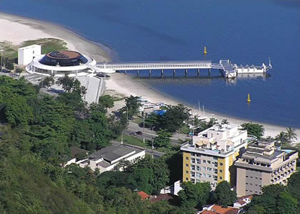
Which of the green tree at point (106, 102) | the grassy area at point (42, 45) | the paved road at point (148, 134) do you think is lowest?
the paved road at point (148, 134)

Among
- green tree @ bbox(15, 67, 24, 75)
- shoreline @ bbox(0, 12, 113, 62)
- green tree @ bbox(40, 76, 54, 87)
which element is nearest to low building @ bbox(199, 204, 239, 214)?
green tree @ bbox(40, 76, 54, 87)

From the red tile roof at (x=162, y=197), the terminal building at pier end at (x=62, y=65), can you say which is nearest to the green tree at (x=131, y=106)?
the terminal building at pier end at (x=62, y=65)

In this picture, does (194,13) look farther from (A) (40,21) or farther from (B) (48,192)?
(B) (48,192)

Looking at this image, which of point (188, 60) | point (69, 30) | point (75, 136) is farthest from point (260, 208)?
point (69, 30)

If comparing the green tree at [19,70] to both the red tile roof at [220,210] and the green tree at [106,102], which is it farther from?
the red tile roof at [220,210]

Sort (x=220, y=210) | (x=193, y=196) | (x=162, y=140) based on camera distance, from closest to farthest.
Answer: (x=220, y=210) → (x=193, y=196) → (x=162, y=140)

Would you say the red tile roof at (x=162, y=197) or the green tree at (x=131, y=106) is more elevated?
the green tree at (x=131, y=106)

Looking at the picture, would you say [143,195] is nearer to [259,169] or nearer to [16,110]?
[259,169]

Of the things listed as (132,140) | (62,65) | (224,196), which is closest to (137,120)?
(132,140)
